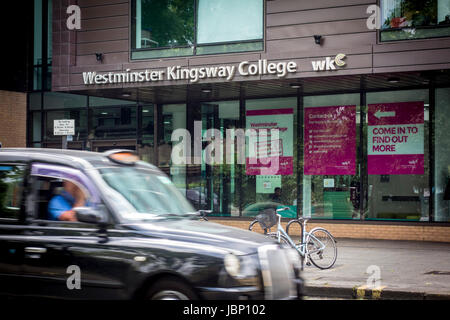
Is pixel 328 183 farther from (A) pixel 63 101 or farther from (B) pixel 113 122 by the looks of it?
(A) pixel 63 101

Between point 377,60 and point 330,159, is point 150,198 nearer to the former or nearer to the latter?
point 377,60

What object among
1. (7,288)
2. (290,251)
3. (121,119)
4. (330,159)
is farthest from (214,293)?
(121,119)

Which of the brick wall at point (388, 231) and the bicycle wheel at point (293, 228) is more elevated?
the bicycle wheel at point (293, 228)

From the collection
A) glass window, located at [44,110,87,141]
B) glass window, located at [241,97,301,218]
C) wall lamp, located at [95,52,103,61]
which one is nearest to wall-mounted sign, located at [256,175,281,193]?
glass window, located at [241,97,301,218]

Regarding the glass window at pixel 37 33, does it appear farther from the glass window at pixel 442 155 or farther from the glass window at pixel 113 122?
the glass window at pixel 442 155

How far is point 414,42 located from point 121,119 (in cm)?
1008

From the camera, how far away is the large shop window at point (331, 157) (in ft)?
55.6

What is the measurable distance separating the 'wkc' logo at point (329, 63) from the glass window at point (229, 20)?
2.04 metres

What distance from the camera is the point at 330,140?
17266 millimetres

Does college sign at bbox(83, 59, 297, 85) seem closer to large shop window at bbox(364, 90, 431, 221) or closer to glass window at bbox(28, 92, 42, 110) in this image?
large shop window at bbox(364, 90, 431, 221)

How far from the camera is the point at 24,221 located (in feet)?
20.6

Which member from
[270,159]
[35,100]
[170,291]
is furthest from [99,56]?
[170,291]

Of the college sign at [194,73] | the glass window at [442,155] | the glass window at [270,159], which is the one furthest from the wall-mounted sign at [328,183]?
the college sign at [194,73]

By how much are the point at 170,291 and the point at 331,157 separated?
12.3 metres
